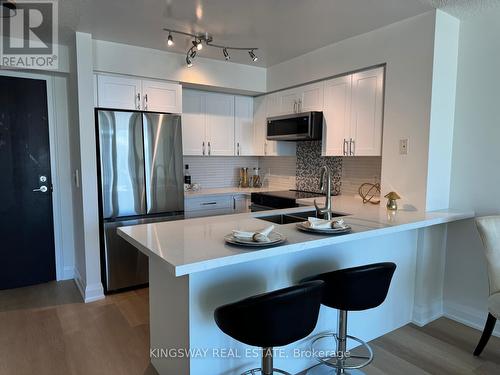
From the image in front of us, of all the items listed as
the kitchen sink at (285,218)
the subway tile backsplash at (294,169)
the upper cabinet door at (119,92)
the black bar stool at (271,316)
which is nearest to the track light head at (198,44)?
the upper cabinet door at (119,92)

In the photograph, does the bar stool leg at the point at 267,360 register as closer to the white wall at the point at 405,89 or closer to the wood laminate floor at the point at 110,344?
the wood laminate floor at the point at 110,344

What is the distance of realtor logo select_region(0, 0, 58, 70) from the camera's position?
246cm

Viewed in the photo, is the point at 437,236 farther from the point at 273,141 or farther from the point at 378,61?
the point at 273,141

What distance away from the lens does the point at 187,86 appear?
398 centimetres

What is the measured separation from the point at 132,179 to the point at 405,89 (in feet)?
8.46

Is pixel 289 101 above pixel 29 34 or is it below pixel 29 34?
below

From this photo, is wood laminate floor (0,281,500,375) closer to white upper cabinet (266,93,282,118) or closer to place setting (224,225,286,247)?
place setting (224,225,286,247)

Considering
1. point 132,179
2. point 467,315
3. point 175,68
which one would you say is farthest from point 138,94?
point 467,315

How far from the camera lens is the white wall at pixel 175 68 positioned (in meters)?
3.27

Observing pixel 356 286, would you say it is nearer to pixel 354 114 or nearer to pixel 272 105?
pixel 354 114

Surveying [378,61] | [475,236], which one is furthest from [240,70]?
[475,236]

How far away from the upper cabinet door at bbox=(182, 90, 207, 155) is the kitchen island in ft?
6.19

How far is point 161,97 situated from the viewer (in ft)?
11.8

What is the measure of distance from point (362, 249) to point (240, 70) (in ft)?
8.56
